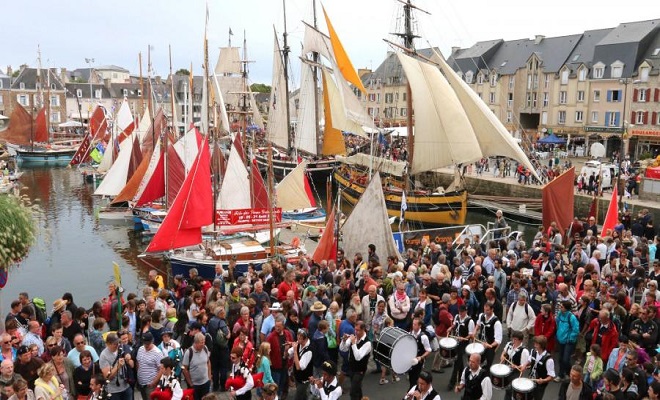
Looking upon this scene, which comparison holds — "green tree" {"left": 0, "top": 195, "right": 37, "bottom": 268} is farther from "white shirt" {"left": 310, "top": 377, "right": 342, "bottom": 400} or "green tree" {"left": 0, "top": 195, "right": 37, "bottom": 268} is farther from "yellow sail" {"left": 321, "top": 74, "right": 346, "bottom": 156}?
"yellow sail" {"left": 321, "top": 74, "right": 346, "bottom": 156}

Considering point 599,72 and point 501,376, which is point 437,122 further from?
point 599,72

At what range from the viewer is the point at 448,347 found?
30.5 feet

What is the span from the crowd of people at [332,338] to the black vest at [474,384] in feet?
0.06

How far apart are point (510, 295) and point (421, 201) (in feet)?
63.1

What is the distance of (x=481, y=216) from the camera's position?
119ft

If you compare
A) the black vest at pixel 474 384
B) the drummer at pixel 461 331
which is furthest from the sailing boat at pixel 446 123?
the black vest at pixel 474 384

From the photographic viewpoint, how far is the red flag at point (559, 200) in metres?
19.3

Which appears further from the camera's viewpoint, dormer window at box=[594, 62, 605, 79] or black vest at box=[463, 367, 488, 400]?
dormer window at box=[594, 62, 605, 79]

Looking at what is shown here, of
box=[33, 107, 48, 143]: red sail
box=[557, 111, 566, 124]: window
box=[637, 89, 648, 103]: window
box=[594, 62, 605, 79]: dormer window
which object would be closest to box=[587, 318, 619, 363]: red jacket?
box=[637, 89, 648, 103]: window

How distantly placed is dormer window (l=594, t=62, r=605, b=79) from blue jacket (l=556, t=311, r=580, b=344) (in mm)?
47442

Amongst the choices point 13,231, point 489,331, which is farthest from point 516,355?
point 13,231

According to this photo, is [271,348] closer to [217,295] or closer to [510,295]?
[217,295]

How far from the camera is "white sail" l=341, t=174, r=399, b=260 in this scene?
17.5 m

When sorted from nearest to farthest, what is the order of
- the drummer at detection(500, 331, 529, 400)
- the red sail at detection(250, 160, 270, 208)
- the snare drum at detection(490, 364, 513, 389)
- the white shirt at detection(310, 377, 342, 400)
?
the white shirt at detection(310, 377, 342, 400), the snare drum at detection(490, 364, 513, 389), the drummer at detection(500, 331, 529, 400), the red sail at detection(250, 160, 270, 208)
